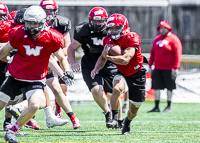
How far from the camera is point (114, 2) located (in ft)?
54.3

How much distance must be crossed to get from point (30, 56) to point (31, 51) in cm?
6

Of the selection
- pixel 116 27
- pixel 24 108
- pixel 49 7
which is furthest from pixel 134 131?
pixel 49 7

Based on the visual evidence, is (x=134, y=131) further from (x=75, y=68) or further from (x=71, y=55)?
(x=71, y=55)

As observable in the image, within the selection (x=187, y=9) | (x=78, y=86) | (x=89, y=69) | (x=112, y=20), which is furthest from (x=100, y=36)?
(x=187, y=9)

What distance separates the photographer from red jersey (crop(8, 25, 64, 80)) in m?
5.44

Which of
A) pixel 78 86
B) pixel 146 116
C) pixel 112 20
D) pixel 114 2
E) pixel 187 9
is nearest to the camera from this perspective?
pixel 112 20

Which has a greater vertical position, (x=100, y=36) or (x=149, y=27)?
(x=100, y=36)

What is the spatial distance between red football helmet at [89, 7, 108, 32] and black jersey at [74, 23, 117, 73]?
120 millimetres

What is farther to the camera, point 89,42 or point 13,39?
point 89,42

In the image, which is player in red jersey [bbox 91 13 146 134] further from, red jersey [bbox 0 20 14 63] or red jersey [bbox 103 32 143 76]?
red jersey [bbox 0 20 14 63]

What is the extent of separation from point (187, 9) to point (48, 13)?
37.1 ft

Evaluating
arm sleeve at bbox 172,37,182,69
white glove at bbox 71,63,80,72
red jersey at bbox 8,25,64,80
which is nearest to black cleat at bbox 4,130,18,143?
red jersey at bbox 8,25,64,80

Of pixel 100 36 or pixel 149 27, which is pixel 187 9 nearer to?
pixel 149 27

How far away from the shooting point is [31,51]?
5.45 m
